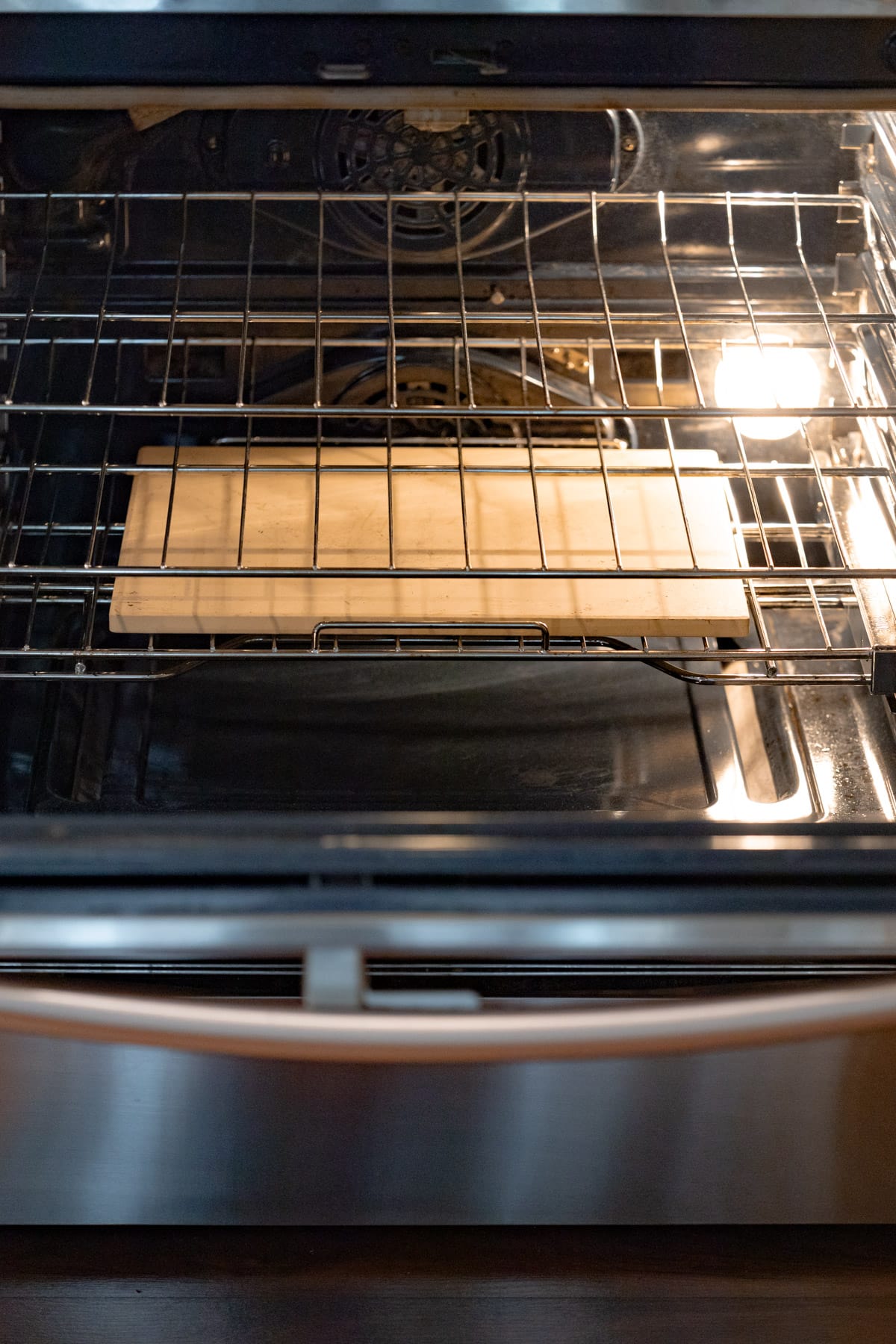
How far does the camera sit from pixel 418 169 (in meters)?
0.85

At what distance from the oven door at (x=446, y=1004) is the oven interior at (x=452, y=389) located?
0.19 metres

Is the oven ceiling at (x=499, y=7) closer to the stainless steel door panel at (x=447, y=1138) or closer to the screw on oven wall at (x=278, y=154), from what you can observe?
the screw on oven wall at (x=278, y=154)

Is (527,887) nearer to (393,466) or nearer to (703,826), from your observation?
(703,826)

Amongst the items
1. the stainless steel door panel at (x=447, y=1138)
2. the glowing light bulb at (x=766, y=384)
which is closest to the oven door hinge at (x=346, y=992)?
the stainless steel door panel at (x=447, y=1138)

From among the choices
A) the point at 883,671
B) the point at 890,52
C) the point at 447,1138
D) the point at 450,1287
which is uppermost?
the point at 890,52

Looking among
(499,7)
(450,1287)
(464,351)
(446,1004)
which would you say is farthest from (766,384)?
(450,1287)

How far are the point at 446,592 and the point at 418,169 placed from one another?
34 cm

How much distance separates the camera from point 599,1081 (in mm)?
679

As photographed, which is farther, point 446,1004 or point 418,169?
point 418,169

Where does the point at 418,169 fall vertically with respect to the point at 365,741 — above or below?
above

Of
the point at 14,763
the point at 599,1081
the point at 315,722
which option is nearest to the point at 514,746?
the point at 315,722

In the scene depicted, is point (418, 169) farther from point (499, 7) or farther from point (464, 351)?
point (499, 7)

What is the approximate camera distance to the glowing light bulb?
A: 0.89 metres

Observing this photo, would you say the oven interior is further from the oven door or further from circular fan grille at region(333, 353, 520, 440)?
the oven door
